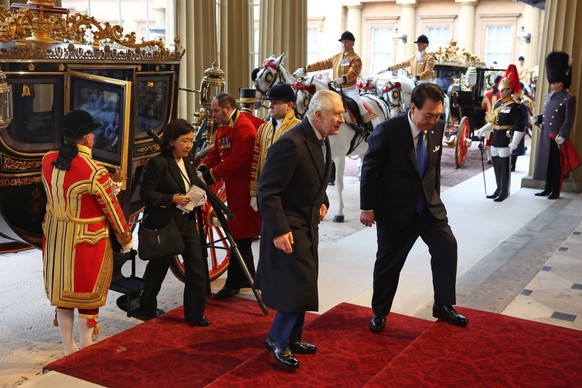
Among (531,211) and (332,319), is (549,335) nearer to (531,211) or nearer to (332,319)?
(332,319)

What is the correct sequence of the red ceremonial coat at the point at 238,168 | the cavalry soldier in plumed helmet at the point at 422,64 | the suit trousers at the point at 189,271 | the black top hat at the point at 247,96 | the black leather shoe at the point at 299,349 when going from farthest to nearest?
the cavalry soldier in plumed helmet at the point at 422,64
the black top hat at the point at 247,96
the red ceremonial coat at the point at 238,168
the suit trousers at the point at 189,271
the black leather shoe at the point at 299,349

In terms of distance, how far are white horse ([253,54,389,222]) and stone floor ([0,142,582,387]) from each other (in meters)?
0.62

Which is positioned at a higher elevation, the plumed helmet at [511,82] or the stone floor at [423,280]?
the plumed helmet at [511,82]

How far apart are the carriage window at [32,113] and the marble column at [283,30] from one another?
226 inches

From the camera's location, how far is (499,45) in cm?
2475

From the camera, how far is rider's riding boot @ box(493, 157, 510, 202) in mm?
9234

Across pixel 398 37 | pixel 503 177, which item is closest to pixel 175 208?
pixel 503 177

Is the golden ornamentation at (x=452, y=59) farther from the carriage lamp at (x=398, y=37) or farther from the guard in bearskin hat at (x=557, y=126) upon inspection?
the carriage lamp at (x=398, y=37)

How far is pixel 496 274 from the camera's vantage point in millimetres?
5723

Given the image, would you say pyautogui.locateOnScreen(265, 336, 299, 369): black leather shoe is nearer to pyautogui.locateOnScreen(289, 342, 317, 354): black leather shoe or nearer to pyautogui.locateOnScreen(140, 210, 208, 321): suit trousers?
pyautogui.locateOnScreen(289, 342, 317, 354): black leather shoe

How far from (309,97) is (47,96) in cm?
452

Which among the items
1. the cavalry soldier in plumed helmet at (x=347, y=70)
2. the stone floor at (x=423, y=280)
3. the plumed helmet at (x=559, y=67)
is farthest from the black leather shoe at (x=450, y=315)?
the plumed helmet at (x=559, y=67)

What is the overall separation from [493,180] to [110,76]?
8.12 m

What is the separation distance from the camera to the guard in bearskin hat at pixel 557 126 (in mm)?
9117
